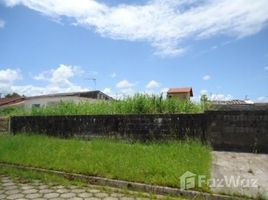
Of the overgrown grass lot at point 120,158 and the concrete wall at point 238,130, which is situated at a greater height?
the concrete wall at point 238,130

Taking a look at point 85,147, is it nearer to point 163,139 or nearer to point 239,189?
point 163,139

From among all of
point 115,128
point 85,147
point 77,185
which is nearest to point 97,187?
point 77,185

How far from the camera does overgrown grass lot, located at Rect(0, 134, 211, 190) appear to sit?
6.22 metres

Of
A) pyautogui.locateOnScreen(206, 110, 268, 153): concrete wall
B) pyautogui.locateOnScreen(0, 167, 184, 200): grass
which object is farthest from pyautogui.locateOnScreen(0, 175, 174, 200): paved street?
pyautogui.locateOnScreen(206, 110, 268, 153): concrete wall

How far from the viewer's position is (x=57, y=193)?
576 centimetres

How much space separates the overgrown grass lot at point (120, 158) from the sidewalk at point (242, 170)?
0.29m

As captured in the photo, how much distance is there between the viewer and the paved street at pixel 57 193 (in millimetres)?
5496

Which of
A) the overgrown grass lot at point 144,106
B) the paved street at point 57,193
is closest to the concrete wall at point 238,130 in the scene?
the overgrown grass lot at point 144,106

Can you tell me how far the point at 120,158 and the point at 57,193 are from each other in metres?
2.14

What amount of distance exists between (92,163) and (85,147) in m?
2.18

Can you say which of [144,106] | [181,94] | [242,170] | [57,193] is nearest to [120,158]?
[57,193]

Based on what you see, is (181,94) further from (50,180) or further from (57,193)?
(57,193)

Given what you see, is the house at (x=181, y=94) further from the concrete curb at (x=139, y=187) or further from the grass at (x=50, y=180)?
the grass at (x=50, y=180)

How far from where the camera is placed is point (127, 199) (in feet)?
17.5
